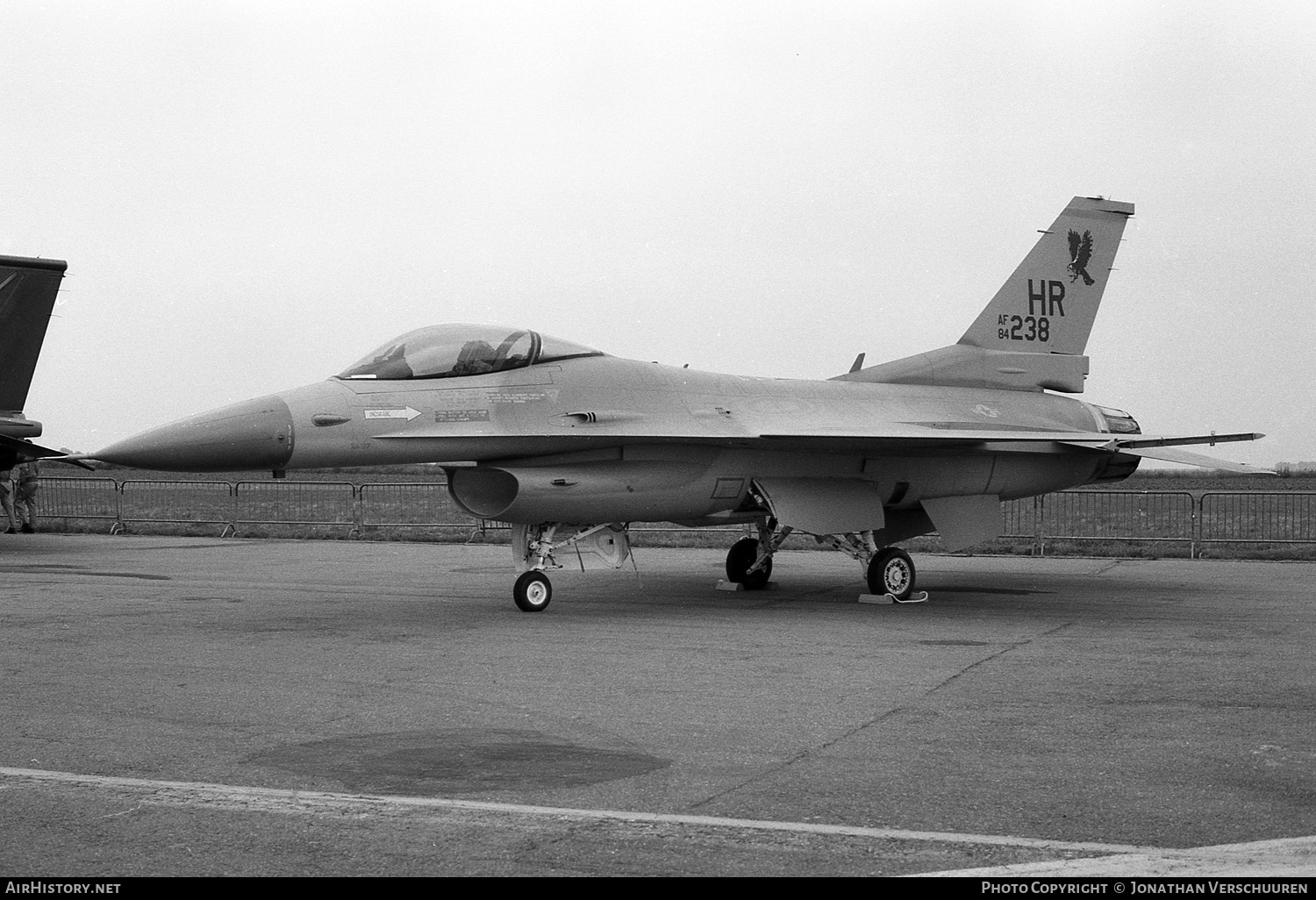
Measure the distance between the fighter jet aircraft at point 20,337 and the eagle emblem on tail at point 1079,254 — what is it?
14341mm

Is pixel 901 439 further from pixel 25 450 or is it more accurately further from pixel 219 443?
pixel 25 450

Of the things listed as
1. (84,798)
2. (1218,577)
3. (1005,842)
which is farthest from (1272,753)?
(1218,577)

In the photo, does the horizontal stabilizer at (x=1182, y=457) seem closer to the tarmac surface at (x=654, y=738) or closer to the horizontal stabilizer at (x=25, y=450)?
the tarmac surface at (x=654, y=738)

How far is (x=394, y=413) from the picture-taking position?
11.0 meters

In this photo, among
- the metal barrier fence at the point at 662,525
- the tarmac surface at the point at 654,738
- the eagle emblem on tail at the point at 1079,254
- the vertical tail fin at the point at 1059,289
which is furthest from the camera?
the metal barrier fence at the point at 662,525

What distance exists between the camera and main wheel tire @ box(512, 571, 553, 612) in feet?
38.4

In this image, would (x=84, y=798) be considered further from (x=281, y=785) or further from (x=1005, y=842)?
(x=1005, y=842)

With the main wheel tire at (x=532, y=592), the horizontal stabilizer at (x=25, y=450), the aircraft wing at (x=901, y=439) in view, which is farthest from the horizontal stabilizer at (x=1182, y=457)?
the horizontal stabilizer at (x=25, y=450)

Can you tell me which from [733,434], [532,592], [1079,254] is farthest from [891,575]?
[1079,254]

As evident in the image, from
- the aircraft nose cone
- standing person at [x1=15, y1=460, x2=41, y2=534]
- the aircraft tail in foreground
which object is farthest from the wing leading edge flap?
standing person at [x1=15, y1=460, x2=41, y2=534]

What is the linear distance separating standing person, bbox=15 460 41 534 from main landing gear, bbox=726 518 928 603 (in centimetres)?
1451

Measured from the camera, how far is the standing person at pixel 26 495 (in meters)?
23.0

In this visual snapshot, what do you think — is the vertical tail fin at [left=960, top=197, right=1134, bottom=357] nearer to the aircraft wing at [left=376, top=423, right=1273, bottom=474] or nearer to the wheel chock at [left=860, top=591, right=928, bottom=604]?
the aircraft wing at [left=376, top=423, right=1273, bottom=474]

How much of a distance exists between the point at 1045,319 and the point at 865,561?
4.10 meters
